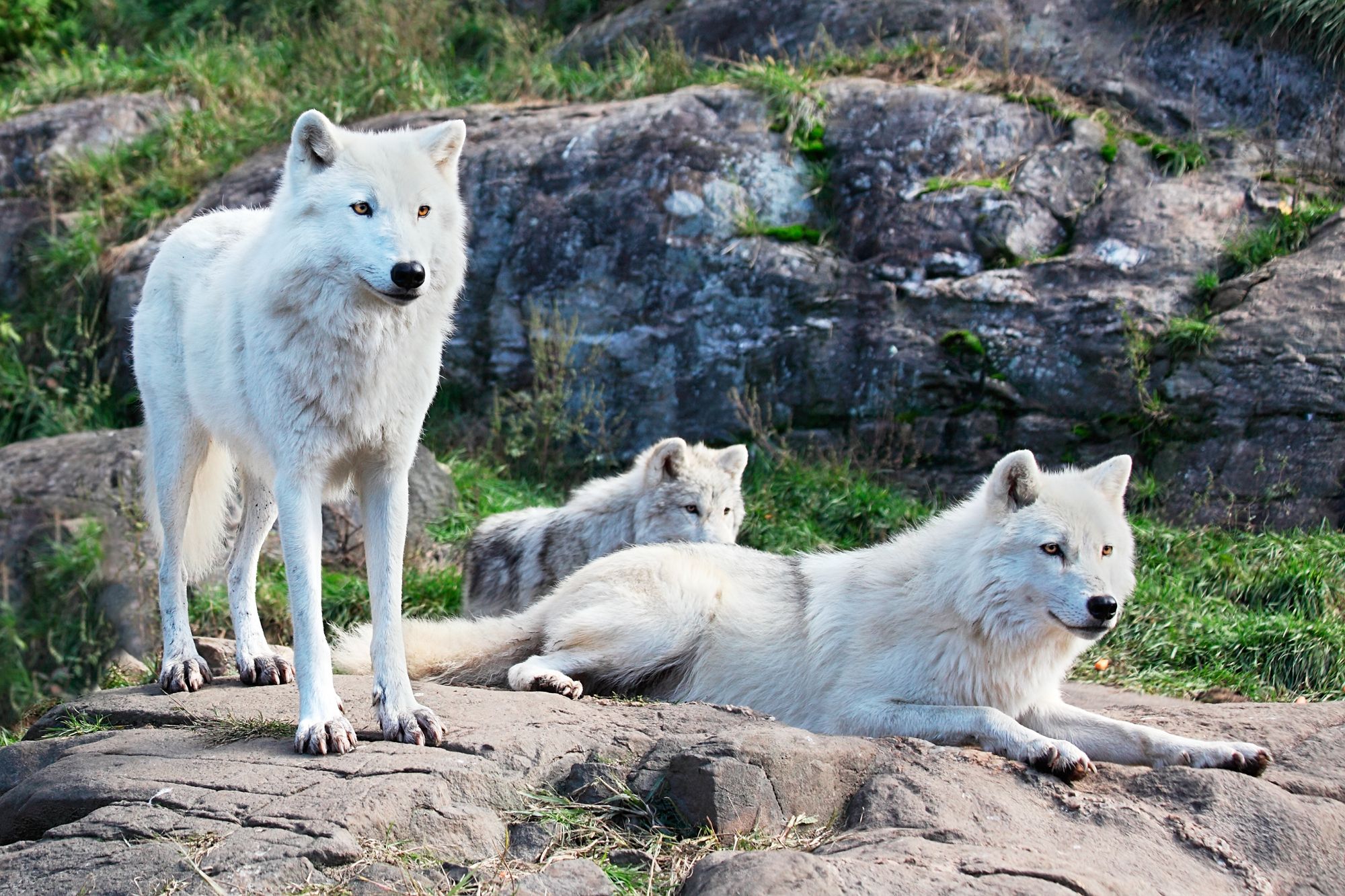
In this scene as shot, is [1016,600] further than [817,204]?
No

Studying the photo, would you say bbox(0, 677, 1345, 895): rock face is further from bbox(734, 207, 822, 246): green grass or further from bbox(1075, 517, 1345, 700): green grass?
bbox(734, 207, 822, 246): green grass

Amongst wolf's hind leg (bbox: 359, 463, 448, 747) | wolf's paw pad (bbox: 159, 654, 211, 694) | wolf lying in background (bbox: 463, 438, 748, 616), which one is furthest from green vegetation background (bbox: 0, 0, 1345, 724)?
wolf's hind leg (bbox: 359, 463, 448, 747)

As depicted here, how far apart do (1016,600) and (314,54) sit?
10.1 metres

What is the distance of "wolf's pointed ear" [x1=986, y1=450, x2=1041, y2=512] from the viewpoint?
4.56 metres

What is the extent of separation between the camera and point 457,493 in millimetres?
8602

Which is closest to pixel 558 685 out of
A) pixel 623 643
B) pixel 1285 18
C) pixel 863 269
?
pixel 623 643

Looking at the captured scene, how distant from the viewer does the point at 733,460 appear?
720cm


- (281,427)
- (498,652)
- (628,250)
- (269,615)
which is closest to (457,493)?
(269,615)

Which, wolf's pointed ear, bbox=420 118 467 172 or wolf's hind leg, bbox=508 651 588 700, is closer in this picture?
wolf's pointed ear, bbox=420 118 467 172

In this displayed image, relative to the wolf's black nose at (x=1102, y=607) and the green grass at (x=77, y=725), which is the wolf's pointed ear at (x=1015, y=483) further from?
the green grass at (x=77, y=725)

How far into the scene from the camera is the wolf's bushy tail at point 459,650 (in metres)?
5.33

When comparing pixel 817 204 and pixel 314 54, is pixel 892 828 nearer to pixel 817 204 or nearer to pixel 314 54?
pixel 817 204

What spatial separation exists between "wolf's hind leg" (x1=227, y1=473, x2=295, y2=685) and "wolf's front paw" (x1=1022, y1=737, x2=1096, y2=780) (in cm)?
294

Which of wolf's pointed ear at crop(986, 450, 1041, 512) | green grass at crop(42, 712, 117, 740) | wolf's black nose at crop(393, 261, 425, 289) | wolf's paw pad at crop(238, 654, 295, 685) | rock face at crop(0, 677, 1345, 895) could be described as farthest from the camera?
wolf's paw pad at crop(238, 654, 295, 685)
